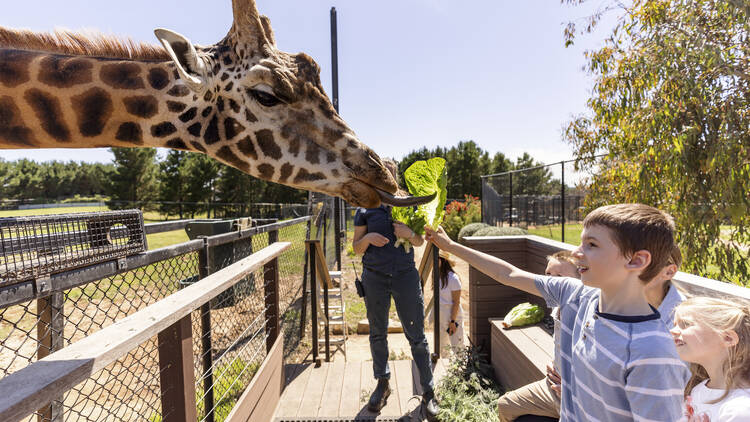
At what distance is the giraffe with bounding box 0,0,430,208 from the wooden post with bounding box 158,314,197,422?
2.90 feet

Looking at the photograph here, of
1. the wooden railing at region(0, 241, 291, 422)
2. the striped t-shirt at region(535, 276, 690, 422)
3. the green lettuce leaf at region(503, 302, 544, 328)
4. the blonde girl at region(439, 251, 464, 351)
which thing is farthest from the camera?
the blonde girl at region(439, 251, 464, 351)

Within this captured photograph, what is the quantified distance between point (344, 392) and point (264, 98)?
3056 mm

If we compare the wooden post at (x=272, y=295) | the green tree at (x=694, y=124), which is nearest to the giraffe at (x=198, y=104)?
the wooden post at (x=272, y=295)

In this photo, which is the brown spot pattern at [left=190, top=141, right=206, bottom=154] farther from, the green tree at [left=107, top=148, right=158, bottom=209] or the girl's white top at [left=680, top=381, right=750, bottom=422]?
the green tree at [left=107, top=148, right=158, bottom=209]

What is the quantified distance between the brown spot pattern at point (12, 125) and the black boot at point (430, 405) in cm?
329

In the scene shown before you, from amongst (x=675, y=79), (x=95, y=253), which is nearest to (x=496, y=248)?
(x=675, y=79)

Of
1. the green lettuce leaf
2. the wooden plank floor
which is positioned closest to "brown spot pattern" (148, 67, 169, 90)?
the wooden plank floor

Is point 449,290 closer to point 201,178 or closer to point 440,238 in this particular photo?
point 440,238

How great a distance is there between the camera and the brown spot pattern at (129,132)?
5.94 feet

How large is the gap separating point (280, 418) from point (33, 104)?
9.59 feet

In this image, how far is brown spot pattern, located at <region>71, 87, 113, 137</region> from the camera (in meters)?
1.73

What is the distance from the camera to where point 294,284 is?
26.8 ft

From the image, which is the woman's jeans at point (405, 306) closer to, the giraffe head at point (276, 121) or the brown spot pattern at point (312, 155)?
the giraffe head at point (276, 121)

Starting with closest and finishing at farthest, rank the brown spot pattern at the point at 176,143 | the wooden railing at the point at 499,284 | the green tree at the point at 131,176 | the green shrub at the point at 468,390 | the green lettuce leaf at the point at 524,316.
Result: 1. the brown spot pattern at the point at 176,143
2. the green shrub at the point at 468,390
3. the green lettuce leaf at the point at 524,316
4. the wooden railing at the point at 499,284
5. the green tree at the point at 131,176
